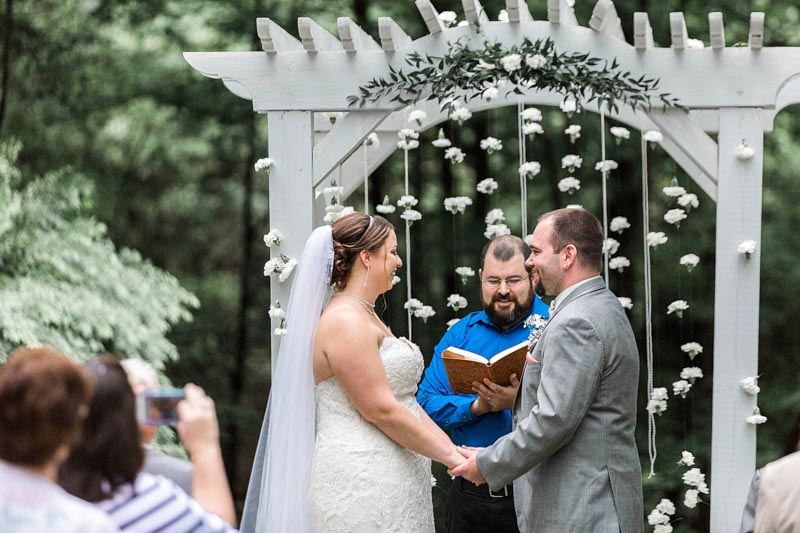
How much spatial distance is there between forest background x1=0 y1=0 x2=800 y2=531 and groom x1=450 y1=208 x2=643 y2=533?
362cm

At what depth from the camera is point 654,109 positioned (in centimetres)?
421

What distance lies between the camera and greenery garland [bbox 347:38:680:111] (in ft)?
13.6

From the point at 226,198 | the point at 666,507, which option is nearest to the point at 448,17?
the point at 666,507

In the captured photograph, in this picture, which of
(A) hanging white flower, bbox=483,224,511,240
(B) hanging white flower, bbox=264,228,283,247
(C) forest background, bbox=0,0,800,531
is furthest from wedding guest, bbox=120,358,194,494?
(C) forest background, bbox=0,0,800,531

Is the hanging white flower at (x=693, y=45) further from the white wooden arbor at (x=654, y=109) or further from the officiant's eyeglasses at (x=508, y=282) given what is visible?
the officiant's eyeglasses at (x=508, y=282)

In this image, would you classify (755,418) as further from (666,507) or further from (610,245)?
(610,245)

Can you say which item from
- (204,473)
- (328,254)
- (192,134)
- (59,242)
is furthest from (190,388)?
(192,134)

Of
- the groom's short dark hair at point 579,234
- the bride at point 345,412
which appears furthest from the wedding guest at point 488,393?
the groom's short dark hair at point 579,234

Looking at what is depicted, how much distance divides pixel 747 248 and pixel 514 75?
118cm

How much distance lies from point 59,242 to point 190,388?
4746mm

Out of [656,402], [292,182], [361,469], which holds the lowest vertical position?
[656,402]

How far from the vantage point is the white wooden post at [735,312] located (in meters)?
4.16

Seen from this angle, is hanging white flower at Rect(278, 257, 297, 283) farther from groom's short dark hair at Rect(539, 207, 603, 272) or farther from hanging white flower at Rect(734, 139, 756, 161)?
hanging white flower at Rect(734, 139, 756, 161)

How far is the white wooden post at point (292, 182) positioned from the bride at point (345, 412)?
601mm
